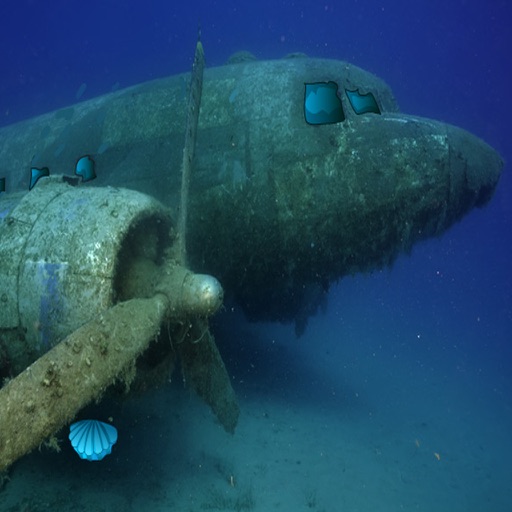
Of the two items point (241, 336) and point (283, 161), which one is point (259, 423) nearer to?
point (241, 336)

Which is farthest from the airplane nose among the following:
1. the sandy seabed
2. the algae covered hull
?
the sandy seabed

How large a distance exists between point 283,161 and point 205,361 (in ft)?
12.6

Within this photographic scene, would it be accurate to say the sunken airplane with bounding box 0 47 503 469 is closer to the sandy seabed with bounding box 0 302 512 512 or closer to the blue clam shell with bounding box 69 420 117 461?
the blue clam shell with bounding box 69 420 117 461

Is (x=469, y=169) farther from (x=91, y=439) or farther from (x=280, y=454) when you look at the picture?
(x=91, y=439)

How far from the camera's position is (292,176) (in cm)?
770

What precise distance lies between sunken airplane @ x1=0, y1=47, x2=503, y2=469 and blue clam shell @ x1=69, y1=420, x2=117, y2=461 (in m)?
0.98

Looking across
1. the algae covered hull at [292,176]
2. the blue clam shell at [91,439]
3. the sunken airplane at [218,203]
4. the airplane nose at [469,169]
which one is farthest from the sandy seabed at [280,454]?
the airplane nose at [469,169]

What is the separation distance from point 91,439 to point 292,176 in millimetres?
5105

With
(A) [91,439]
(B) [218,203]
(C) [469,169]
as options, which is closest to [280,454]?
(A) [91,439]

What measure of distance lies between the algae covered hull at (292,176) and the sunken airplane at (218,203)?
0.09 feet

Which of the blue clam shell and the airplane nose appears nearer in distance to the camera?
the blue clam shell

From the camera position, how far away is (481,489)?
35.1 ft

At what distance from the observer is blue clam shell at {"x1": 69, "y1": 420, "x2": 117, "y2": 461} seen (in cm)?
516

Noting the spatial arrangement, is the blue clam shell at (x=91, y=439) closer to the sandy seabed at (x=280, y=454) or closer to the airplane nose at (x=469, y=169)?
the sandy seabed at (x=280, y=454)
